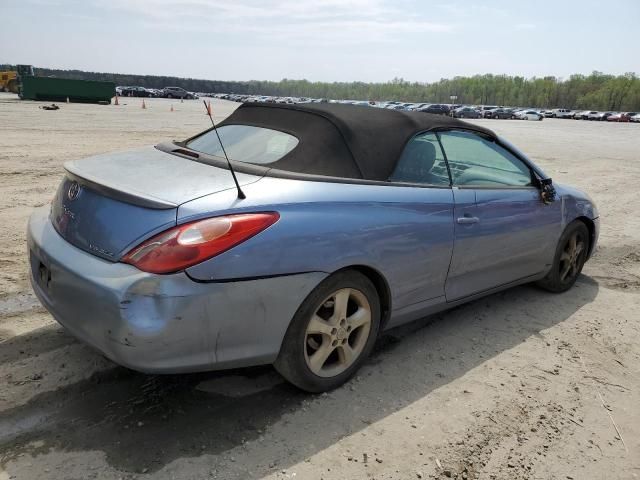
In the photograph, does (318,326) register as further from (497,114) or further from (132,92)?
(132,92)

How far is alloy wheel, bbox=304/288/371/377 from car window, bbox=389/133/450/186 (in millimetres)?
792

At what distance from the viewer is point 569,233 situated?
4418 millimetres

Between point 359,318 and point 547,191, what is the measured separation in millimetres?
2148

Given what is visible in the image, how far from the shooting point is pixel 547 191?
13.4 feet

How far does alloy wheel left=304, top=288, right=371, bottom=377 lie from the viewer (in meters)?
2.72

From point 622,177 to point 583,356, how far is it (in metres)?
10.5

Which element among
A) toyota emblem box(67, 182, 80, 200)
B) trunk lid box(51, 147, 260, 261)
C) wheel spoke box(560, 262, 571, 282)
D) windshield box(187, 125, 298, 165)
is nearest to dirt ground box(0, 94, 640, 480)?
wheel spoke box(560, 262, 571, 282)

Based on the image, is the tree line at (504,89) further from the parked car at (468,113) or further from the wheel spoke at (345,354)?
the wheel spoke at (345,354)

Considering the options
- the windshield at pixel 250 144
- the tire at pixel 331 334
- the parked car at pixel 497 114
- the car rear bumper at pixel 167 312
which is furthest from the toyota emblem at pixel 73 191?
the parked car at pixel 497 114

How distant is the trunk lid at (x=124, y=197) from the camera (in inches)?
90.6

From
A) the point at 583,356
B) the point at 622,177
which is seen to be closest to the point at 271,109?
the point at 583,356

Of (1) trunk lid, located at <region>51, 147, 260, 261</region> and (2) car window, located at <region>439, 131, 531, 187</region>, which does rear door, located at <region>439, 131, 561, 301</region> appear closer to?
(2) car window, located at <region>439, 131, 531, 187</region>

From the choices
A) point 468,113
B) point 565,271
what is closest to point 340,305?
point 565,271

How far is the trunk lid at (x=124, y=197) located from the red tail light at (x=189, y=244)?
56 millimetres
